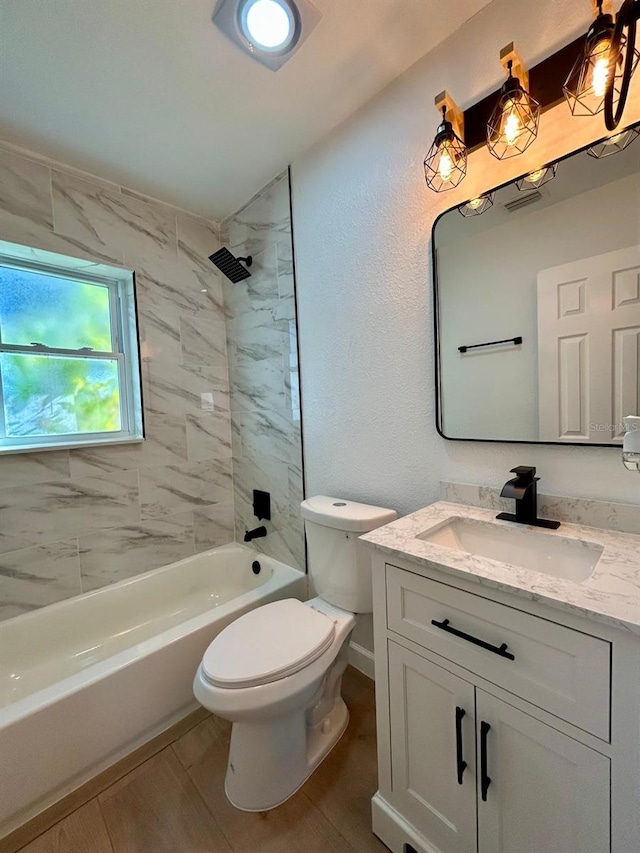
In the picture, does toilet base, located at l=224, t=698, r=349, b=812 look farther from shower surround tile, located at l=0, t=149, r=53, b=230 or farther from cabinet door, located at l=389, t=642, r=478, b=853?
shower surround tile, located at l=0, t=149, r=53, b=230

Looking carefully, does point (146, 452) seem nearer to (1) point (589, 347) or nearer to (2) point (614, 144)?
(1) point (589, 347)

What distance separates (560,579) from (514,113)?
121 centimetres

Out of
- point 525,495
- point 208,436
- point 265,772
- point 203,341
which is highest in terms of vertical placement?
point 203,341

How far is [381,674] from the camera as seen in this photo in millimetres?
985

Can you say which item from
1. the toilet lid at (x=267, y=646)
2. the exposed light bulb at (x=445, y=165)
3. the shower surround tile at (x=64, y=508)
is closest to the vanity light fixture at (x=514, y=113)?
the exposed light bulb at (x=445, y=165)

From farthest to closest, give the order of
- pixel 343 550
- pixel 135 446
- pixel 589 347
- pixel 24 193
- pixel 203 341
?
pixel 203 341 < pixel 135 446 < pixel 24 193 < pixel 343 550 < pixel 589 347

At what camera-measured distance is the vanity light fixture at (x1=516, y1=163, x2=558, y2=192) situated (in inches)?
39.6

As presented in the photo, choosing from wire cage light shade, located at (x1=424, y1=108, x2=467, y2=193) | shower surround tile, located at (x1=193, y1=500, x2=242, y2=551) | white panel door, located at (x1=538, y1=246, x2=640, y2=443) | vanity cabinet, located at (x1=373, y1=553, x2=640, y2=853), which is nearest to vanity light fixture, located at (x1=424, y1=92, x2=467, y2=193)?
wire cage light shade, located at (x1=424, y1=108, x2=467, y2=193)

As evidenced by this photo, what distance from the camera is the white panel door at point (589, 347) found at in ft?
3.00

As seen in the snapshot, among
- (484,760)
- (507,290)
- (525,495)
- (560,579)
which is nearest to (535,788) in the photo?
(484,760)

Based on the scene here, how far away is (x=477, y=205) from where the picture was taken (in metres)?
1.15

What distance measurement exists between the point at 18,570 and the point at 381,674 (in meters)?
1.68

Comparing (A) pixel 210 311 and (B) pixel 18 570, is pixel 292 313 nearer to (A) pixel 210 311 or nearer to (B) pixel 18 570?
(A) pixel 210 311

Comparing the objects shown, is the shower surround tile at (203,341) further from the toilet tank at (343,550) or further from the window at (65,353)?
the toilet tank at (343,550)
